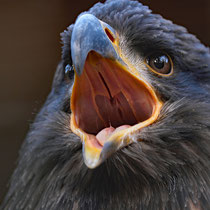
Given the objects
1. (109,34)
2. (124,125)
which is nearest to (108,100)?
(124,125)

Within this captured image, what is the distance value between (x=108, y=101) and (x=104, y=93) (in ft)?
0.11

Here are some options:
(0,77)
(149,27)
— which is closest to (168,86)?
(149,27)

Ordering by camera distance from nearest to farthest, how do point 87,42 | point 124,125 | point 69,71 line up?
1. point 87,42
2. point 124,125
3. point 69,71

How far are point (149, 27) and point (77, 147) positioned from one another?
48cm

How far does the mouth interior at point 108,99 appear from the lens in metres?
1.58

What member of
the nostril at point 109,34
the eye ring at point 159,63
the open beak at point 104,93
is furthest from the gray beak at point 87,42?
the eye ring at point 159,63

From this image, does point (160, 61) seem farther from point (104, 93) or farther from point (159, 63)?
point (104, 93)

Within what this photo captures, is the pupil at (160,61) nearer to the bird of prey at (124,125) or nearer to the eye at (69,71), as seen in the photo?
A: the bird of prey at (124,125)

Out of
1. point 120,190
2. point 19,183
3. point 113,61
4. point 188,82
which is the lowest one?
point 120,190

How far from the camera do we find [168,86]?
167 centimetres

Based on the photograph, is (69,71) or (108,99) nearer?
(108,99)

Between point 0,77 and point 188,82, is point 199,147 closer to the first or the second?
point 188,82

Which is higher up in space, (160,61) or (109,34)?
(109,34)

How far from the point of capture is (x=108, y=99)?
65.6 inches
